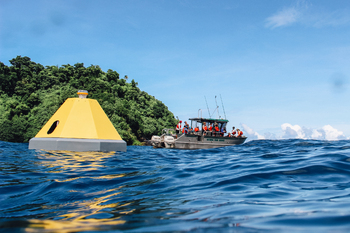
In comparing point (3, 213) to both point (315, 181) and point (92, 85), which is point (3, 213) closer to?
point (315, 181)

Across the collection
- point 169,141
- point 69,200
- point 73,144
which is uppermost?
point 73,144

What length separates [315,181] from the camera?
3.72 m

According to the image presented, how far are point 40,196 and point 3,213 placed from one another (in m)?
0.72

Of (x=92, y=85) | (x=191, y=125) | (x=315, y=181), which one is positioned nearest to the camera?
(x=315, y=181)

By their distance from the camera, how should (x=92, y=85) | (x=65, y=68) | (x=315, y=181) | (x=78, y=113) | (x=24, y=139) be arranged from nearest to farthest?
1. (x=315, y=181)
2. (x=78, y=113)
3. (x=24, y=139)
4. (x=92, y=85)
5. (x=65, y=68)

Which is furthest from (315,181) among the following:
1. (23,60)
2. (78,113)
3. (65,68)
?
(23,60)

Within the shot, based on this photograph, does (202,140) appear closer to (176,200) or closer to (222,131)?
(222,131)

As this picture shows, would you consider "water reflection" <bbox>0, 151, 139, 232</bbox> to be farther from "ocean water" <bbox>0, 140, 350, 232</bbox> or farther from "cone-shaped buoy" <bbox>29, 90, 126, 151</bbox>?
"cone-shaped buoy" <bbox>29, 90, 126, 151</bbox>

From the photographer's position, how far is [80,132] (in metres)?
9.50

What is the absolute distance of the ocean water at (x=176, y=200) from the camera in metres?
1.89

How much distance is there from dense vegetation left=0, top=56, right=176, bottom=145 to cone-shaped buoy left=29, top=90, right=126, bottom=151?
3020 centimetres

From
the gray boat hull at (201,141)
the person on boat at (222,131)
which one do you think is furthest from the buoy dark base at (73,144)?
the person on boat at (222,131)

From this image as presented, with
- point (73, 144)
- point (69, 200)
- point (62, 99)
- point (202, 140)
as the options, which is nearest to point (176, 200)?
point (69, 200)

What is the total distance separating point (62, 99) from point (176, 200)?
4179 cm
